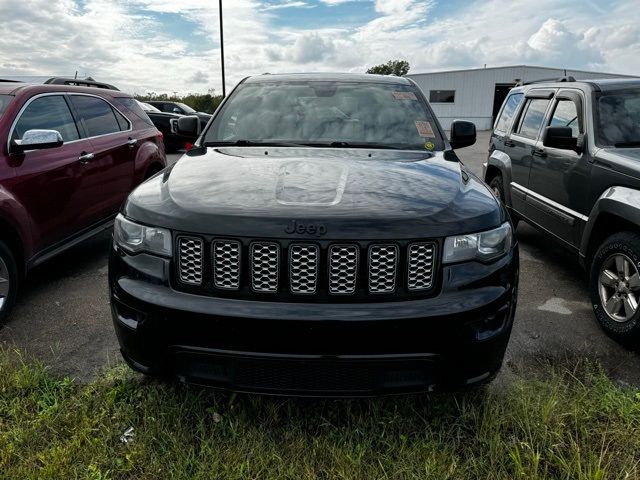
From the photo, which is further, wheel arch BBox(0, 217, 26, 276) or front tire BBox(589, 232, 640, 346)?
wheel arch BBox(0, 217, 26, 276)

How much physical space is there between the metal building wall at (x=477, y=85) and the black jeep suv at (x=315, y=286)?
33.5m

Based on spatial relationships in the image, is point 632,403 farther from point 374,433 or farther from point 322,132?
point 322,132

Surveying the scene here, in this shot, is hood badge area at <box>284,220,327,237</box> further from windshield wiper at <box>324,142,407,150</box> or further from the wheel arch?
the wheel arch

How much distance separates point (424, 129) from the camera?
128 inches

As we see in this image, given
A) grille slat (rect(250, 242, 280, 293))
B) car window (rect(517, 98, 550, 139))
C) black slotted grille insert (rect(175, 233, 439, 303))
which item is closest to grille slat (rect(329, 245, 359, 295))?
black slotted grille insert (rect(175, 233, 439, 303))

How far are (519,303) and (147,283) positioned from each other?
9.87 feet

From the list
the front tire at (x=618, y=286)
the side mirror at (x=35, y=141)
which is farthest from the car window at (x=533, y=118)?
the side mirror at (x=35, y=141)

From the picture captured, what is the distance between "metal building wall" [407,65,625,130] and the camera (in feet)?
113

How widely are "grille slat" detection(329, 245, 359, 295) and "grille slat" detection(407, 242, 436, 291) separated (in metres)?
0.21

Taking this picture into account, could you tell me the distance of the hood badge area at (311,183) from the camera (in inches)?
82.9

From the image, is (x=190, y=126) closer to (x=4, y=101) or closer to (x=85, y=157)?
(x=85, y=157)

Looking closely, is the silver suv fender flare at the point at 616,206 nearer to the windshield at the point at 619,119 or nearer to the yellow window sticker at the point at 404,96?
the windshield at the point at 619,119

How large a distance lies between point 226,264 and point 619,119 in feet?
11.5

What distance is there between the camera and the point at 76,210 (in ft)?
14.1
